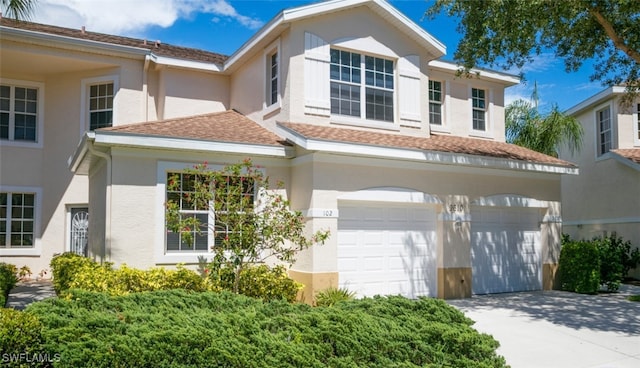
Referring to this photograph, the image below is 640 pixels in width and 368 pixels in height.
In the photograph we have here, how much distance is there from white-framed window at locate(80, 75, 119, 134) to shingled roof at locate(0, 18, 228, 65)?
1358 millimetres

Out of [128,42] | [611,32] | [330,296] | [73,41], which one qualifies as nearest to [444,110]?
[611,32]

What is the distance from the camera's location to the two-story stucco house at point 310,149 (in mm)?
11430

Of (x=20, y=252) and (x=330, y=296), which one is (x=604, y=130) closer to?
(x=330, y=296)

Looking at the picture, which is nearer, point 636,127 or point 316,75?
point 316,75

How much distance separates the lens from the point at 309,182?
38.4 feet

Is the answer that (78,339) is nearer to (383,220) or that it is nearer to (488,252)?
(383,220)

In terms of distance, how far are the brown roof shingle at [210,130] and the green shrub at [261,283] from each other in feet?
9.63

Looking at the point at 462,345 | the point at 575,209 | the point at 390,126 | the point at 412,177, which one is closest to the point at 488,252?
the point at 412,177

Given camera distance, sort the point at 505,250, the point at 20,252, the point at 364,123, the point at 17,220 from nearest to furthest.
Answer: the point at 364,123 < the point at 505,250 < the point at 20,252 < the point at 17,220

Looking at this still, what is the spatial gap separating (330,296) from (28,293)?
8003 mm

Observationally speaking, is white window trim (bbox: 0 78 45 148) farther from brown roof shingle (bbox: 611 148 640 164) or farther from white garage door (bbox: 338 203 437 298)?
brown roof shingle (bbox: 611 148 640 164)

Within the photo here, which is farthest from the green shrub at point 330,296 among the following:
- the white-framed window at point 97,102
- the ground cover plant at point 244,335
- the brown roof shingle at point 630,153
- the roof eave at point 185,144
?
the brown roof shingle at point 630,153

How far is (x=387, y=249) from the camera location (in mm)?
12797

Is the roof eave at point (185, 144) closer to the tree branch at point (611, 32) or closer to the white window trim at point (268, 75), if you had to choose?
the white window trim at point (268, 75)
